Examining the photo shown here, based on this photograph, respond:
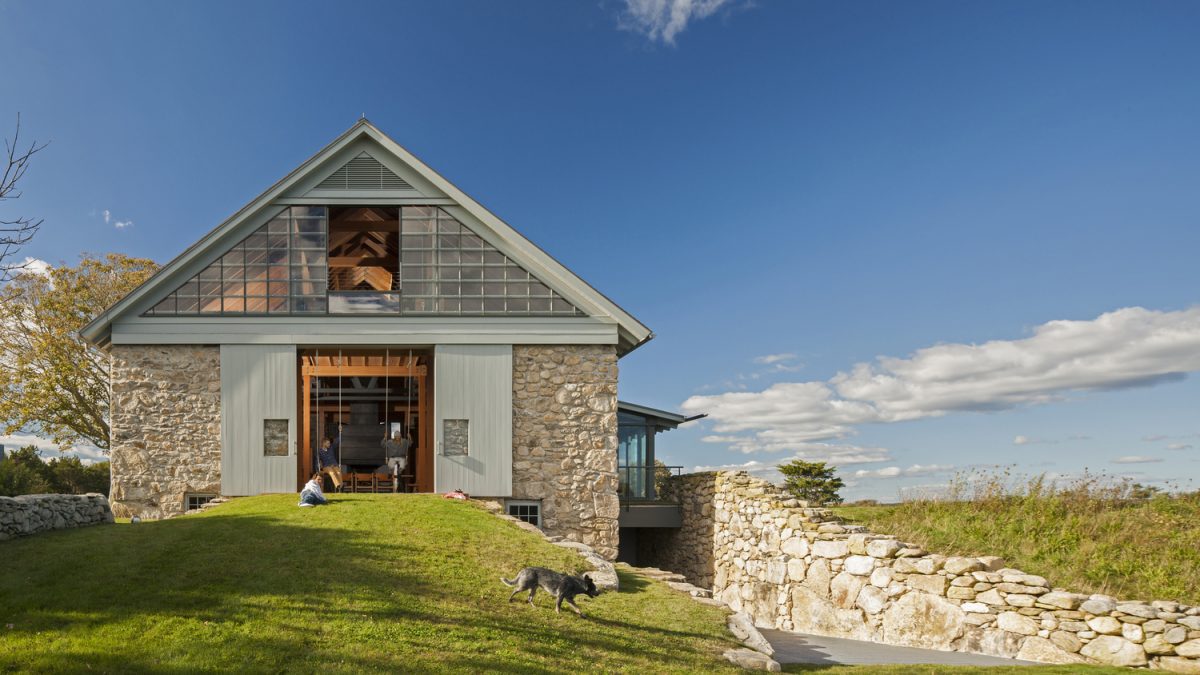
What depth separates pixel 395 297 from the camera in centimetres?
1847

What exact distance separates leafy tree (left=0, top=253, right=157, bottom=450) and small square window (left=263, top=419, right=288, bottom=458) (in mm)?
14257

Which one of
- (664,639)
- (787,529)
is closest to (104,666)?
(664,639)

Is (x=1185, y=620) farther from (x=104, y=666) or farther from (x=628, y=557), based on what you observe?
(x=628, y=557)

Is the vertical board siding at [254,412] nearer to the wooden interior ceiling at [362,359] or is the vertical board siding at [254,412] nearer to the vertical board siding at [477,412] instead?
the wooden interior ceiling at [362,359]

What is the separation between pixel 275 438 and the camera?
17.9 meters

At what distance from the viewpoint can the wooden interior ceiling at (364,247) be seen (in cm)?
1972

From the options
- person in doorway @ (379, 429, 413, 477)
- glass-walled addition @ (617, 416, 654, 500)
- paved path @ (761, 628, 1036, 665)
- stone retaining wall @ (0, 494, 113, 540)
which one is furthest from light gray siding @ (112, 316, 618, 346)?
paved path @ (761, 628, 1036, 665)

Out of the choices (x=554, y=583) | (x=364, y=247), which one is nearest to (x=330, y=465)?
(x=364, y=247)

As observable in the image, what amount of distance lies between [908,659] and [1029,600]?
88.8 inches

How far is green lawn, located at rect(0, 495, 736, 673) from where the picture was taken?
796 centimetres

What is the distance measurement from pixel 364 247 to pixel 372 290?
651 centimetres

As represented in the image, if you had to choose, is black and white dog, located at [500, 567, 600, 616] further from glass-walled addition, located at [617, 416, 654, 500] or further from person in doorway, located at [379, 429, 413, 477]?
glass-walled addition, located at [617, 416, 654, 500]

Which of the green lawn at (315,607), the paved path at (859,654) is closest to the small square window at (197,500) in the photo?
the green lawn at (315,607)

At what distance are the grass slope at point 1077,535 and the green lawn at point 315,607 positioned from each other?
235 inches
